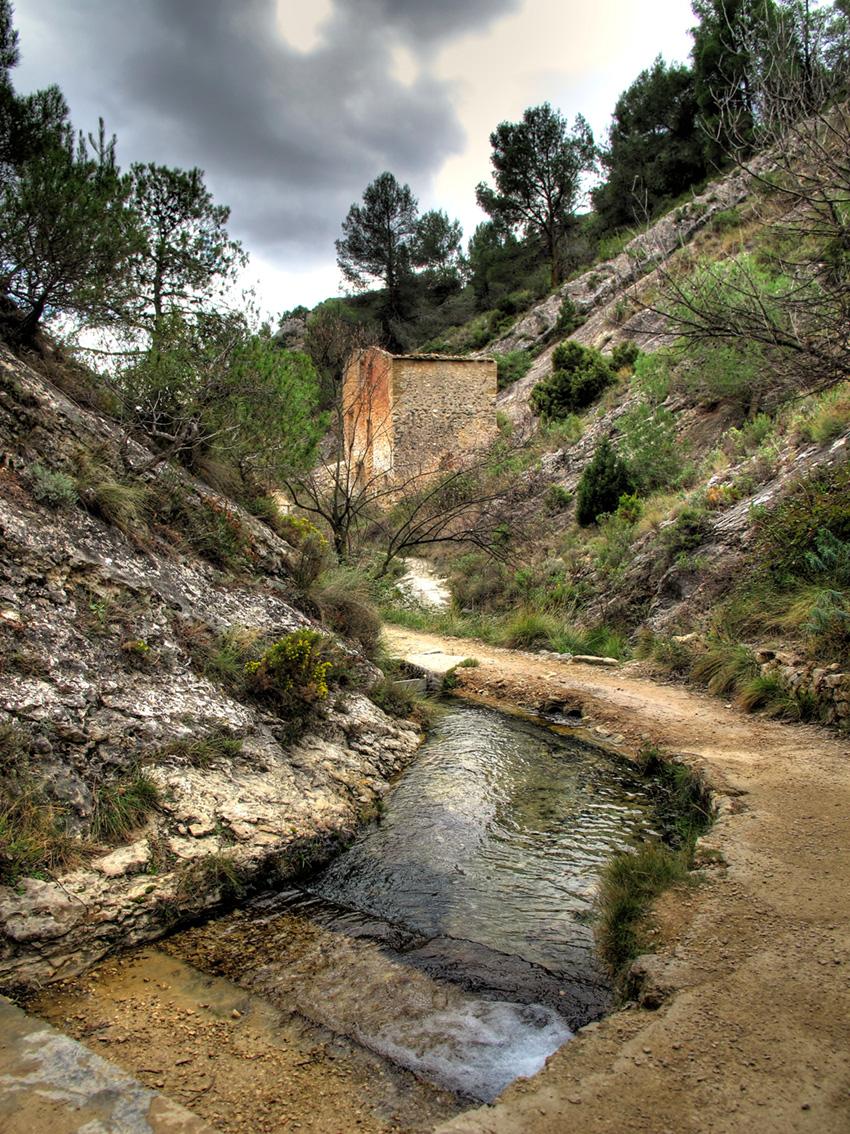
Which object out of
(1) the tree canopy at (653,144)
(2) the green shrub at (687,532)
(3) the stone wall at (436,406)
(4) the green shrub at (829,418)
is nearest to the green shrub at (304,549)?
(2) the green shrub at (687,532)

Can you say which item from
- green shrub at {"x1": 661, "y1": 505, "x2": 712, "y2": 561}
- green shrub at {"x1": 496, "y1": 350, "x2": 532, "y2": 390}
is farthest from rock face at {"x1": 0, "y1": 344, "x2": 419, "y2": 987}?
green shrub at {"x1": 496, "y1": 350, "x2": 532, "y2": 390}

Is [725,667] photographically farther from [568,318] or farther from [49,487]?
[568,318]

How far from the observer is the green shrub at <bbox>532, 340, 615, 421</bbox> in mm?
24172

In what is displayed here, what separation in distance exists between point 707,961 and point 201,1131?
233 cm

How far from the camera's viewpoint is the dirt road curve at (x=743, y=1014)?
8.08 feet

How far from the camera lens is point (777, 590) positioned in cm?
980

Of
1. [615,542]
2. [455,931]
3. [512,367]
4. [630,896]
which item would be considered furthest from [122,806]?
[512,367]

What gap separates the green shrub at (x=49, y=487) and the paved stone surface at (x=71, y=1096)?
4.53 metres

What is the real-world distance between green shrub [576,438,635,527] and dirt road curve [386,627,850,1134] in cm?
1102

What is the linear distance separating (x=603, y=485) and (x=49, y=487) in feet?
41.4

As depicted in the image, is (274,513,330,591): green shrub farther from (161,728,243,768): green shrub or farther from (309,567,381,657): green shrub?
(161,728,243,768): green shrub

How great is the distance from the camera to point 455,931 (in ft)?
14.3

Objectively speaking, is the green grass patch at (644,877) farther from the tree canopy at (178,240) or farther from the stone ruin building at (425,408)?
the stone ruin building at (425,408)

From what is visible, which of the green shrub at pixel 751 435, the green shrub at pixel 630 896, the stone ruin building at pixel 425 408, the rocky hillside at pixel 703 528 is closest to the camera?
the green shrub at pixel 630 896
